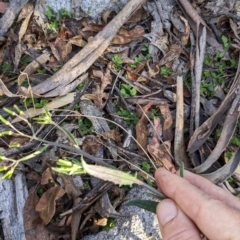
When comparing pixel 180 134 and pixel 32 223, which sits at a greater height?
pixel 180 134

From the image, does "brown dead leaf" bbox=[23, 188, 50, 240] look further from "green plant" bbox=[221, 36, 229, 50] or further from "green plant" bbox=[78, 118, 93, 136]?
"green plant" bbox=[221, 36, 229, 50]

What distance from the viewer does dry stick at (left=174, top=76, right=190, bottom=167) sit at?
7.51 ft

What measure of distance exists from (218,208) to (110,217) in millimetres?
739

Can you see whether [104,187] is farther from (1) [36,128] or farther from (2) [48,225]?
(1) [36,128]

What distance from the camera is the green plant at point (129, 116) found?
2387mm

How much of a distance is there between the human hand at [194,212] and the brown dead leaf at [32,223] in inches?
26.3

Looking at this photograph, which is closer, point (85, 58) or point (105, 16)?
→ point (85, 58)

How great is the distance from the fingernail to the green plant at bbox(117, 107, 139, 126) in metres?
0.71

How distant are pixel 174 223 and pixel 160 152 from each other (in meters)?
0.64

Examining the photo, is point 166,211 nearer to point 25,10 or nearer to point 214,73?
point 214,73

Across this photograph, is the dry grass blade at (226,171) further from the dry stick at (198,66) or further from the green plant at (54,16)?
the green plant at (54,16)

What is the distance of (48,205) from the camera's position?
2.17 metres

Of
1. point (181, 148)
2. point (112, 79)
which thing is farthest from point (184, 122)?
point (112, 79)

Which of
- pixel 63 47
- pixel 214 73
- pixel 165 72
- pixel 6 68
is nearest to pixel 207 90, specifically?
pixel 214 73
